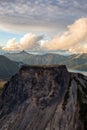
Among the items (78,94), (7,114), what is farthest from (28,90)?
(78,94)

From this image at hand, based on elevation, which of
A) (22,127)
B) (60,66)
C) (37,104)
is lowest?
(22,127)

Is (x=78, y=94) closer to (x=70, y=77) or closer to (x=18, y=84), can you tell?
(x=70, y=77)

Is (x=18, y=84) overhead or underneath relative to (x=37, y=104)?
overhead

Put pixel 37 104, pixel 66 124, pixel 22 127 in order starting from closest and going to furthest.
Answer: pixel 66 124, pixel 22 127, pixel 37 104

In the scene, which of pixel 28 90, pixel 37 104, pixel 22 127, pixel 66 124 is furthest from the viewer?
pixel 28 90

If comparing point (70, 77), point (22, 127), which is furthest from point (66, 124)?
point (70, 77)

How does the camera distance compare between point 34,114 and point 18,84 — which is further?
point 18,84

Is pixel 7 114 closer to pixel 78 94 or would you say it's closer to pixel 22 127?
pixel 22 127
